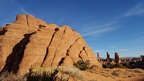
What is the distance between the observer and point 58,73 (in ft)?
39.0

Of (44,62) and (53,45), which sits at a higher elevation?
(53,45)

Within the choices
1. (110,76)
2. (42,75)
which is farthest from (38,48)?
(42,75)

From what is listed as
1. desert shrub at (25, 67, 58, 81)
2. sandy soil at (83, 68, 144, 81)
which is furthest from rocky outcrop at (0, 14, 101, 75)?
desert shrub at (25, 67, 58, 81)

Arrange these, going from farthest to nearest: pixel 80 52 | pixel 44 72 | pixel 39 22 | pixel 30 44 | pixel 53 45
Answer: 1. pixel 39 22
2. pixel 80 52
3. pixel 53 45
4. pixel 30 44
5. pixel 44 72

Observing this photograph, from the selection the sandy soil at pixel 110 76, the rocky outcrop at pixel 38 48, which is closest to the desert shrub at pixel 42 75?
the sandy soil at pixel 110 76

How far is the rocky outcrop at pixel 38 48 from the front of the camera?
128 ft

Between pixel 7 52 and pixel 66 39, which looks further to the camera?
pixel 66 39

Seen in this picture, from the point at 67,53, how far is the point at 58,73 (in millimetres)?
31319

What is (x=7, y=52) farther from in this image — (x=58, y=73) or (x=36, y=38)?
(x=58, y=73)

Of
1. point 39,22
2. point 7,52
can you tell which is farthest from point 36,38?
point 39,22

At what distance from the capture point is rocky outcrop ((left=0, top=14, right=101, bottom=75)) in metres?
39.0

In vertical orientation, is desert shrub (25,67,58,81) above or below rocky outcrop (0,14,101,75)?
below

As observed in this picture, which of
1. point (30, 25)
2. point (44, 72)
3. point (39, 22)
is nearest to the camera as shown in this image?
point (44, 72)

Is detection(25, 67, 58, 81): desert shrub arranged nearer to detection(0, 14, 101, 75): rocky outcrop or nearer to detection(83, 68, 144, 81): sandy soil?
detection(83, 68, 144, 81): sandy soil
